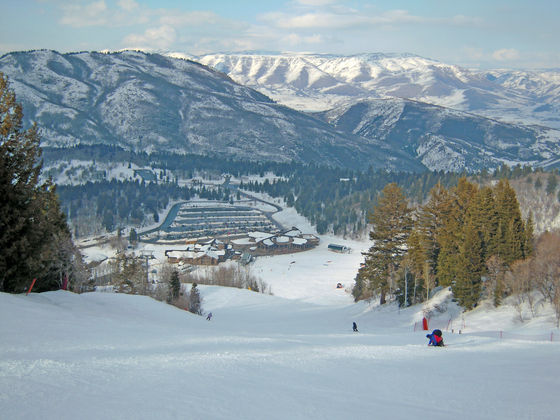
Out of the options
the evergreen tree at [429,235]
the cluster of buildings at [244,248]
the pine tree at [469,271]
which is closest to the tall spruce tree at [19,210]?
the pine tree at [469,271]

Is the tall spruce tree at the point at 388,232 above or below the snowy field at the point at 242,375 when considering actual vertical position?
above

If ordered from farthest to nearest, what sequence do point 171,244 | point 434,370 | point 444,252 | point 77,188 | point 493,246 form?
point 77,188 < point 171,244 < point 444,252 < point 493,246 < point 434,370

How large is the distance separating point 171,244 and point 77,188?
80.5 m

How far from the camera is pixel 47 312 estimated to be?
1750 cm

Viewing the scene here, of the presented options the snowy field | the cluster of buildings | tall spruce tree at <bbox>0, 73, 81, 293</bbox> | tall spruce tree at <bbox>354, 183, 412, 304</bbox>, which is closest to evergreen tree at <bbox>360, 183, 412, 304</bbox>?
tall spruce tree at <bbox>354, 183, 412, 304</bbox>

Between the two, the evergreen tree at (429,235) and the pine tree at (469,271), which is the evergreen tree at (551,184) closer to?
the evergreen tree at (429,235)

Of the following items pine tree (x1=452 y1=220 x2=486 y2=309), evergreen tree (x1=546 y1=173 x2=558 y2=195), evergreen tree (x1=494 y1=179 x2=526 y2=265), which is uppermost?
evergreen tree (x1=546 y1=173 x2=558 y2=195)

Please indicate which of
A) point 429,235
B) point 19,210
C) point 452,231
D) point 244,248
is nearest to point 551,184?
point 244,248

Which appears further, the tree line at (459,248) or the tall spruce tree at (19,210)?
the tree line at (459,248)

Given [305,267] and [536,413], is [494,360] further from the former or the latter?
[305,267]

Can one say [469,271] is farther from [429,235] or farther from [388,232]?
[429,235]

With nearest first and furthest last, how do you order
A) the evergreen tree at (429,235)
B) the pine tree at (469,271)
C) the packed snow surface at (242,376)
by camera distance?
1. the packed snow surface at (242,376)
2. the pine tree at (469,271)
3. the evergreen tree at (429,235)

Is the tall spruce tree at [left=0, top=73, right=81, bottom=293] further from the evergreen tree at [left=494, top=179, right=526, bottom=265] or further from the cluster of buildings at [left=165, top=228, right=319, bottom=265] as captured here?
the cluster of buildings at [left=165, top=228, right=319, bottom=265]

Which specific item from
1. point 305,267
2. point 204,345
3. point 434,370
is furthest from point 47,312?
point 305,267
